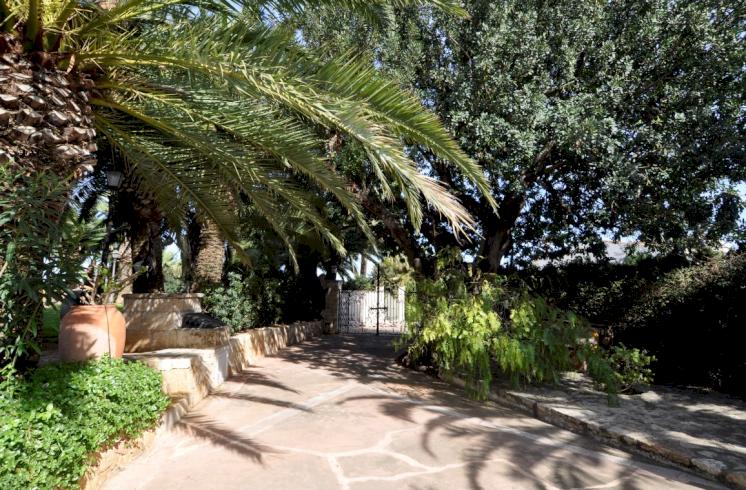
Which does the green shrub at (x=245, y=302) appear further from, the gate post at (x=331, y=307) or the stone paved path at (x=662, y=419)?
the stone paved path at (x=662, y=419)

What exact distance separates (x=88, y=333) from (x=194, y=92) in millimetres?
2630

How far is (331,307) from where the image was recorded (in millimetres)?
17109

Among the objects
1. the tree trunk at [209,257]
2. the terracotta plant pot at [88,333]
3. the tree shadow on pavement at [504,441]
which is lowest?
the tree shadow on pavement at [504,441]

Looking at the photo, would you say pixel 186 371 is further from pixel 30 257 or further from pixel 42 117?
pixel 42 117

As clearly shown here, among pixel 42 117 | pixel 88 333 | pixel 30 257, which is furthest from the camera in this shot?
pixel 88 333

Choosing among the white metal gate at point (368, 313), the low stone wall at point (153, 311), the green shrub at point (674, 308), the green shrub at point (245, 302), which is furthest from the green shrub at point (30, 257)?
the white metal gate at point (368, 313)

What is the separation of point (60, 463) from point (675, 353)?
371 inches

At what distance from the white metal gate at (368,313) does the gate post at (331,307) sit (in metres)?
0.38

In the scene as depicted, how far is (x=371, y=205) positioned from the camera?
932cm

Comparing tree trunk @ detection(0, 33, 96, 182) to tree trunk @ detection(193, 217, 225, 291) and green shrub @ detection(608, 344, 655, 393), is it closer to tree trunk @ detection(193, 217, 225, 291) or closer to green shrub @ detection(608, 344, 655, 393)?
tree trunk @ detection(193, 217, 225, 291)

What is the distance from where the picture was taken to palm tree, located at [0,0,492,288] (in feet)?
13.2

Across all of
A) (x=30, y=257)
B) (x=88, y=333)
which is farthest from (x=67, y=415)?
(x=88, y=333)

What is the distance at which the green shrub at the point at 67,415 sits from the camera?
9.21 feet

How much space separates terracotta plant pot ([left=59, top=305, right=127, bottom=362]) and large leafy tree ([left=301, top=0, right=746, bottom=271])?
464 cm
